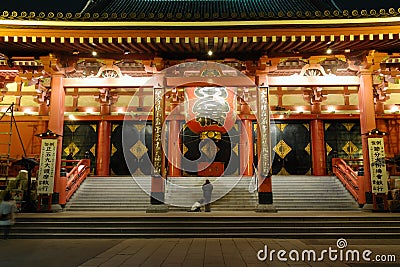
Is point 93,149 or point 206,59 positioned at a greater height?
point 206,59

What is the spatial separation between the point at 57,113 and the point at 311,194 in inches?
416

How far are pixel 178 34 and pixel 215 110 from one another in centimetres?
294

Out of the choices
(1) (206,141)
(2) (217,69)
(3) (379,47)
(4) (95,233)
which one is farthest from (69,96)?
(3) (379,47)

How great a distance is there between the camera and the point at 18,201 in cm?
1170

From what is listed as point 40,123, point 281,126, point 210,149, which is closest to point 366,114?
point 281,126

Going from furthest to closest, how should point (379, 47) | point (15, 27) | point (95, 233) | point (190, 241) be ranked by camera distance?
1. point (379, 47)
2. point (15, 27)
3. point (95, 233)
4. point (190, 241)

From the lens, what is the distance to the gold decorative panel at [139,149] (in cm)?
1973

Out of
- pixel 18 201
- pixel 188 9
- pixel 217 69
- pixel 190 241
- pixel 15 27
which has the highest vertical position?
pixel 188 9

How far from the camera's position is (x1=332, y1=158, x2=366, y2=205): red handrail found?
1212 centimetres

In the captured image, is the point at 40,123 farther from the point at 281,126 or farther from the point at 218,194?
the point at 281,126

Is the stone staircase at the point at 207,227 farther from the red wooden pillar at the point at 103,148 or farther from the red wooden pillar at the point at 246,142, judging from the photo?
the red wooden pillar at the point at 246,142


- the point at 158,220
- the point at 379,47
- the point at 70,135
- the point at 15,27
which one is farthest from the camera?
the point at 70,135

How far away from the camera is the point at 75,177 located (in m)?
14.2

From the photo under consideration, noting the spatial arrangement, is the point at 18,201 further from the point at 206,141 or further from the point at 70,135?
the point at 206,141
